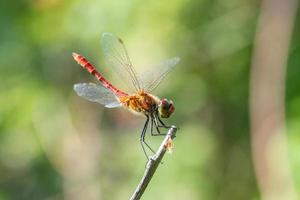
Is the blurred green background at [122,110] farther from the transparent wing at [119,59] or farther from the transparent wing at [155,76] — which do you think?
the transparent wing at [155,76]

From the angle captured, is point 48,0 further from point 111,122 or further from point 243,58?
point 243,58

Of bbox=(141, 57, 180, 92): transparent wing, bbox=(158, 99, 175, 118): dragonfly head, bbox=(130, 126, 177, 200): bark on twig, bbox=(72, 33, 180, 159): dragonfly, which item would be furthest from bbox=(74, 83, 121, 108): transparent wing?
bbox=(130, 126, 177, 200): bark on twig

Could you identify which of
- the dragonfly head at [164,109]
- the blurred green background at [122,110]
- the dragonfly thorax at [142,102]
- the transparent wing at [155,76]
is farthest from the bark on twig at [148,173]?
the blurred green background at [122,110]

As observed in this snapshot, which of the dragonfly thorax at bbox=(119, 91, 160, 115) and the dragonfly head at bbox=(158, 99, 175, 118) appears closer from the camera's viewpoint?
the dragonfly head at bbox=(158, 99, 175, 118)

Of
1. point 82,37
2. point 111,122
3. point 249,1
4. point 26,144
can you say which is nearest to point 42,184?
point 26,144

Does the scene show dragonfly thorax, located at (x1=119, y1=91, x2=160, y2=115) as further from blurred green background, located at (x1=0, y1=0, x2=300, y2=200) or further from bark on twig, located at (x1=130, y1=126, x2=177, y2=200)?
blurred green background, located at (x1=0, y1=0, x2=300, y2=200)
